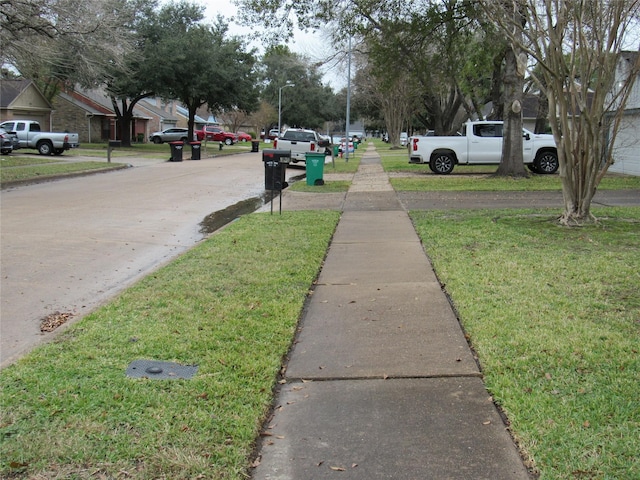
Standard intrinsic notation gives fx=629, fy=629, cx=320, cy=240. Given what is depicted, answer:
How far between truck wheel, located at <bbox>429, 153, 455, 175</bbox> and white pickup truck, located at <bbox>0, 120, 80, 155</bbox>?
20.2m

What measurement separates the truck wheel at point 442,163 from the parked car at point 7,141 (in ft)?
65.9

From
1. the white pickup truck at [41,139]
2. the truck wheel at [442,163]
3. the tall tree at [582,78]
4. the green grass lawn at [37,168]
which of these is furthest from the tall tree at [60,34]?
the tall tree at [582,78]

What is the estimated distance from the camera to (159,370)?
441 cm

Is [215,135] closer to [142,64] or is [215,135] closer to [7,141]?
[142,64]

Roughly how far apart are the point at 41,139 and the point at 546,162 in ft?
83.3

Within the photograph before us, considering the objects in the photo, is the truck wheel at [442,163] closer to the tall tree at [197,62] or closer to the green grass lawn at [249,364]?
the green grass lawn at [249,364]

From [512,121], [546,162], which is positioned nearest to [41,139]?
[512,121]

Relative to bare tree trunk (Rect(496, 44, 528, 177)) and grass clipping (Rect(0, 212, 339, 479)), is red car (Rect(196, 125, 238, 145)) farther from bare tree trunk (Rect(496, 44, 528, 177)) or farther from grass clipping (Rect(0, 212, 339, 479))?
grass clipping (Rect(0, 212, 339, 479))

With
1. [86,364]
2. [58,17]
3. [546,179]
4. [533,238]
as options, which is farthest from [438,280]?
[58,17]

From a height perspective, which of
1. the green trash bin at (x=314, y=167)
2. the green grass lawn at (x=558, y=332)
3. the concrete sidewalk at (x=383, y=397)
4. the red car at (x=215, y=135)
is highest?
the red car at (x=215, y=135)

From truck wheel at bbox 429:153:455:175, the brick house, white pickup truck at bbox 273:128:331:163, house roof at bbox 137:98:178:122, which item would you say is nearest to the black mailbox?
truck wheel at bbox 429:153:455:175

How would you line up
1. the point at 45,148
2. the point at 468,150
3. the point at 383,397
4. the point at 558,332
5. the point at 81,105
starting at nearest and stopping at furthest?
1. the point at 383,397
2. the point at 558,332
3. the point at 468,150
4. the point at 45,148
5. the point at 81,105

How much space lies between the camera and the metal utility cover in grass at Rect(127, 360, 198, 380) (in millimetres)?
4324

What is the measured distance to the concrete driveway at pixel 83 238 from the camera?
6469 millimetres
